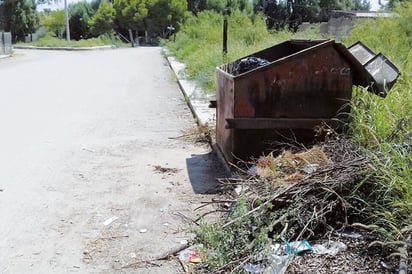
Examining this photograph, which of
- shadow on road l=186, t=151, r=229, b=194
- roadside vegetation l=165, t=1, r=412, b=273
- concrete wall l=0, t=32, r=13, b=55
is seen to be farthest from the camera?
concrete wall l=0, t=32, r=13, b=55

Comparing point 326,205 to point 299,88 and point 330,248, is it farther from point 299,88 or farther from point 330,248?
point 299,88

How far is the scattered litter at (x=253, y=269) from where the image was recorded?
3.21 meters

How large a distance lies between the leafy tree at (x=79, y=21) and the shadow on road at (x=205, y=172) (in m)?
64.1

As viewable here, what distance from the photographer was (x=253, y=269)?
128 inches

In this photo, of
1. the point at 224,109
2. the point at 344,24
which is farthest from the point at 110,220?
the point at 344,24

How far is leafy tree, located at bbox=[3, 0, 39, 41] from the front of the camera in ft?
183

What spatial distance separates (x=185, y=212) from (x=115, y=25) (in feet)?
215

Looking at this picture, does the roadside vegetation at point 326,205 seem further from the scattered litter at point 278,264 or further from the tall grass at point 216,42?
the tall grass at point 216,42

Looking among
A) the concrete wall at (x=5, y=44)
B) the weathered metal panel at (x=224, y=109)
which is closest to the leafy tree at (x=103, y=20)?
the concrete wall at (x=5, y=44)

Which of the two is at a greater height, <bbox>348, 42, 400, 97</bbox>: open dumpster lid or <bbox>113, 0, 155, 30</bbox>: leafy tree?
<bbox>113, 0, 155, 30</bbox>: leafy tree

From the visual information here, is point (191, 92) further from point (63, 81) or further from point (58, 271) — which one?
point (58, 271)

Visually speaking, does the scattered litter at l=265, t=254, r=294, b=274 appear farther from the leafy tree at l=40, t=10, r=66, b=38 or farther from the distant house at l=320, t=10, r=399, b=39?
the leafy tree at l=40, t=10, r=66, b=38

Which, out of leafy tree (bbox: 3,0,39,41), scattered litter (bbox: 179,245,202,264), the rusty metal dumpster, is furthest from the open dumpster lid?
leafy tree (bbox: 3,0,39,41)

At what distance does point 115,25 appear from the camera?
220 ft
